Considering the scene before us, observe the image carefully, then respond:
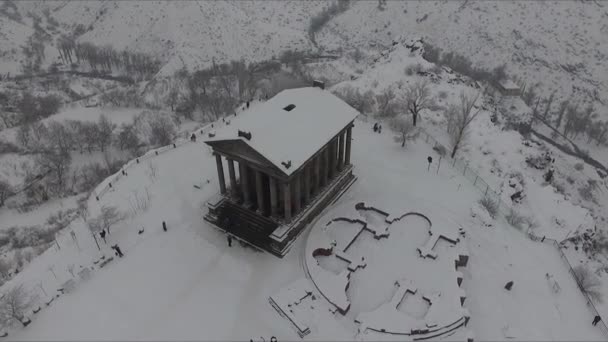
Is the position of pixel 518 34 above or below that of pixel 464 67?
above

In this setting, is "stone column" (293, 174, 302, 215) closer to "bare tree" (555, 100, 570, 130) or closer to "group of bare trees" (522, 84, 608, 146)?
"group of bare trees" (522, 84, 608, 146)

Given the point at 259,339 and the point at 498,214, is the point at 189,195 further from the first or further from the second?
the point at 498,214

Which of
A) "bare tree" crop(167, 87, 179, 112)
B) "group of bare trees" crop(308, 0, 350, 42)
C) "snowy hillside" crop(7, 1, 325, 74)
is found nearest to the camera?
"bare tree" crop(167, 87, 179, 112)

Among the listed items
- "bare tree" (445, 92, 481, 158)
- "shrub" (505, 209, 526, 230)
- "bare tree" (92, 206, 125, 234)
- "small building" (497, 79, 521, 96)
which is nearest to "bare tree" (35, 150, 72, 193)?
"bare tree" (92, 206, 125, 234)

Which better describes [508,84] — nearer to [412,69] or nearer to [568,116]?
[568,116]

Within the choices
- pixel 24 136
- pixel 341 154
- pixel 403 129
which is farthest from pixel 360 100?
pixel 24 136

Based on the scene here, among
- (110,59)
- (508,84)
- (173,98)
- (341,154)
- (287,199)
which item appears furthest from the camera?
(110,59)

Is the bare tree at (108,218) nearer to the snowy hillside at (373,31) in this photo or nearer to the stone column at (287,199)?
the stone column at (287,199)
